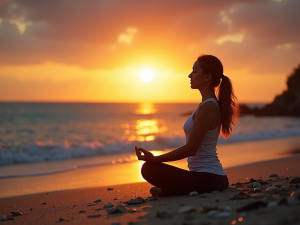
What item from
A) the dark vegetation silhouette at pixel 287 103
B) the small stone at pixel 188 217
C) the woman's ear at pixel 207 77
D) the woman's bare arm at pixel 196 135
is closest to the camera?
the small stone at pixel 188 217

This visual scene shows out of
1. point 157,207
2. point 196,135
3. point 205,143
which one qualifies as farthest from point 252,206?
point 205,143

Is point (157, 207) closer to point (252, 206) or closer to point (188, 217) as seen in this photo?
point (188, 217)

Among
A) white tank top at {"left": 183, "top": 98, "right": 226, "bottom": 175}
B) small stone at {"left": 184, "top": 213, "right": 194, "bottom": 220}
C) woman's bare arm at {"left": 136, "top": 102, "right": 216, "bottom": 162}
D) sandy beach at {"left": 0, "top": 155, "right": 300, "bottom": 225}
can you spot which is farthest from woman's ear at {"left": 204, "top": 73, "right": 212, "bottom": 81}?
small stone at {"left": 184, "top": 213, "right": 194, "bottom": 220}

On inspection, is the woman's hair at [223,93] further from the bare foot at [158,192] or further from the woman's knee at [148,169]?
the bare foot at [158,192]

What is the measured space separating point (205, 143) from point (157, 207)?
1137 millimetres

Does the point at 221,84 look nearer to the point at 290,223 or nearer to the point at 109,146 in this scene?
the point at 290,223

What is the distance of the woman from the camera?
4.50 m

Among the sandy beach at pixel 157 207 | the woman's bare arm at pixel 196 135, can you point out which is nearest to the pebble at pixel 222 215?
the sandy beach at pixel 157 207

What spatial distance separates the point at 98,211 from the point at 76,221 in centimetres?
53

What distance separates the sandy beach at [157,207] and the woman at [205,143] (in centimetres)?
18

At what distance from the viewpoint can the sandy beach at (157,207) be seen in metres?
2.94

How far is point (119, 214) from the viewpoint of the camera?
371 centimetres

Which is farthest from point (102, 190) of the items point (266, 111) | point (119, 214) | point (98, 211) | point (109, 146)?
point (266, 111)

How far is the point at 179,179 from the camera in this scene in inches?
180
